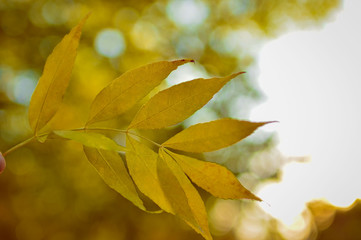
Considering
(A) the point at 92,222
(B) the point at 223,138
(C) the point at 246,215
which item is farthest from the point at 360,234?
(B) the point at 223,138

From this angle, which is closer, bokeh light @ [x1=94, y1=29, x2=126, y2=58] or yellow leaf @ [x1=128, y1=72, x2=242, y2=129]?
yellow leaf @ [x1=128, y1=72, x2=242, y2=129]

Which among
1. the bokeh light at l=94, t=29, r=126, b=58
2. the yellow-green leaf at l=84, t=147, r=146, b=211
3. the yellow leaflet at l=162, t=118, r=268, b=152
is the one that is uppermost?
the bokeh light at l=94, t=29, r=126, b=58

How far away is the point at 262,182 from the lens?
496 cm

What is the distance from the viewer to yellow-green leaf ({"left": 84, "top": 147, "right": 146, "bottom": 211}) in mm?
328

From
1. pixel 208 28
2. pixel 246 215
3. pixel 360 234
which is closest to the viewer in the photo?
pixel 208 28

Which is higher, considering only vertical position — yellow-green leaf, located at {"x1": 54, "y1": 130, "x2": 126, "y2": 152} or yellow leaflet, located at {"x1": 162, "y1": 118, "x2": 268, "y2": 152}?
yellow leaflet, located at {"x1": 162, "y1": 118, "x2": 268, "y2": 152}

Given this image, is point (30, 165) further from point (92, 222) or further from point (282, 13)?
point (282, 13)

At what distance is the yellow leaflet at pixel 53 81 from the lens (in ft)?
1.10

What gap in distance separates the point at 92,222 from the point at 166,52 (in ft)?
6.90

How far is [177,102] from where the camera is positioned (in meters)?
0.34

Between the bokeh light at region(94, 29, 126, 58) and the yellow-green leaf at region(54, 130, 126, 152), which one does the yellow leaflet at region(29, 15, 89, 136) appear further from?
the bokeh light at region(94, 29, 126, 58)

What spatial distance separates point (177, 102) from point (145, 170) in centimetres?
7

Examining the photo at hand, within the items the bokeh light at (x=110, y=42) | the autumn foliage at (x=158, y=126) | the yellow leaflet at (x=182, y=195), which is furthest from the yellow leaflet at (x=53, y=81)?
the bokeh light at (x=110, y=42)

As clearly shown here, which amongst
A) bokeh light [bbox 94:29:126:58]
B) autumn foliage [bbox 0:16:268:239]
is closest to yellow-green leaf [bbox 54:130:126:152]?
autumn foliage [bbox 0:16:268:239]
